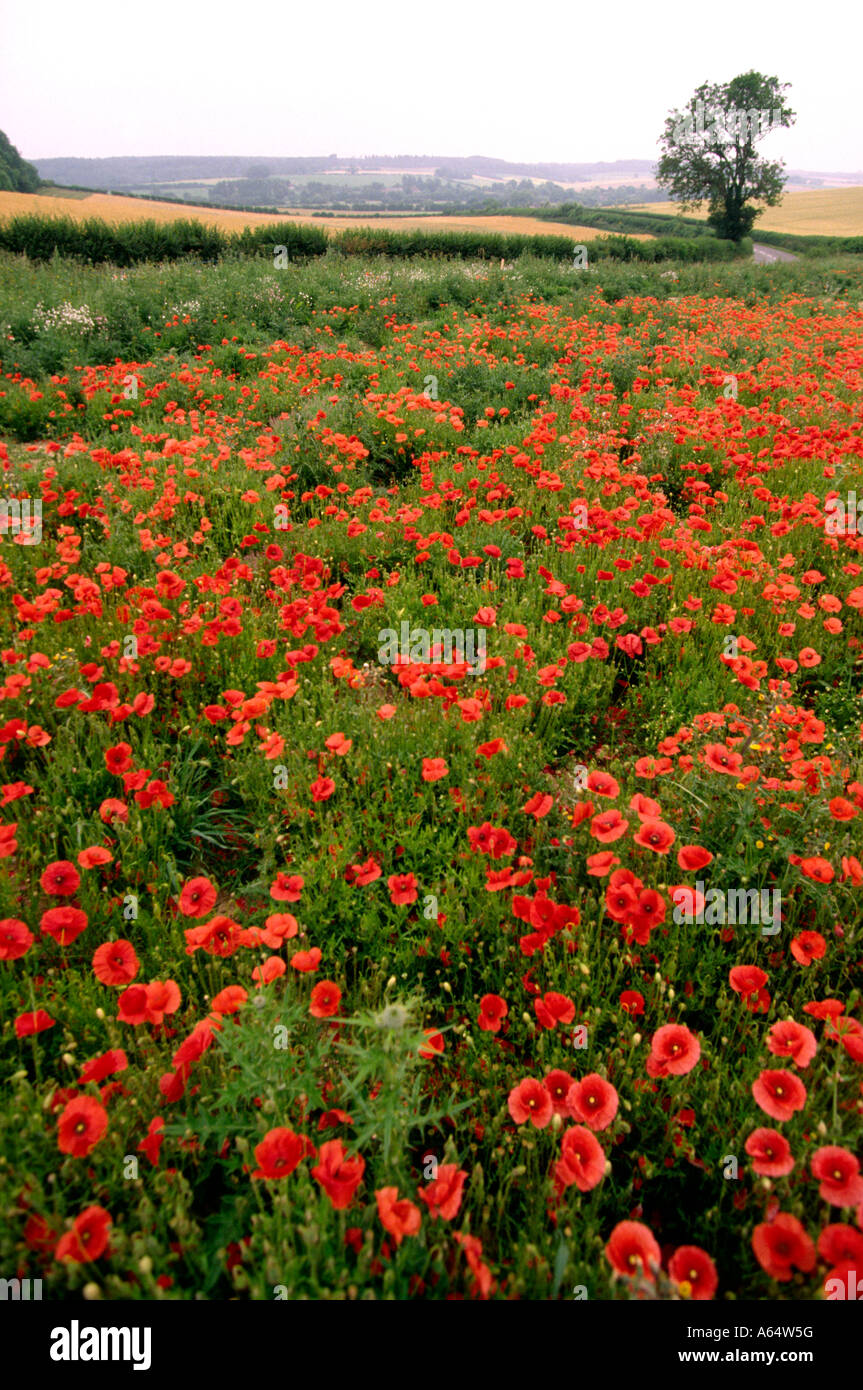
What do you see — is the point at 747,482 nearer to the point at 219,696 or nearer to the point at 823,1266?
the point at 219,696

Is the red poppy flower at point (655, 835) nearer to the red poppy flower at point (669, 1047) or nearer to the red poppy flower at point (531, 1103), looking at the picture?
the red poppy flower at point (669, 1047)

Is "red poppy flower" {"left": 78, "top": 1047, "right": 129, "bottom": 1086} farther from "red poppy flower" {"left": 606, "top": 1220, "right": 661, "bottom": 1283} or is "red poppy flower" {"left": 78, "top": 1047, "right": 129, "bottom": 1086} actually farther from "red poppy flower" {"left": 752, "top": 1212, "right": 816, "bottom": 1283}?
"red poppy flower" {"left": 752, "top": 1212, "right": 816, "bottom": 1283}

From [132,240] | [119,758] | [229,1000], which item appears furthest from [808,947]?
[132,240]

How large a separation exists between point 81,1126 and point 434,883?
1.37 m

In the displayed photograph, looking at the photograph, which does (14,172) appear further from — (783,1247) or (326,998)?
(783,1247)

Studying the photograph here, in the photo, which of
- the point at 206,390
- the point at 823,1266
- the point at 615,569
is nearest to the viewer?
the point at 823,1266

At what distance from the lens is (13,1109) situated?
1.84 meters

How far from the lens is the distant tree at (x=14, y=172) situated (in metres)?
54.3

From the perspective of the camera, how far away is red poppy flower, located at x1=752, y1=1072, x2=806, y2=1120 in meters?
1.68

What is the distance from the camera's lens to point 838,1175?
5.23ft

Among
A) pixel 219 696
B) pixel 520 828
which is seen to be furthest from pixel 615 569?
pixel 219 696

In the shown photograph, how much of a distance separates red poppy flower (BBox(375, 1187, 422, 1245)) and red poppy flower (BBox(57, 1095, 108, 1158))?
2.37 ft

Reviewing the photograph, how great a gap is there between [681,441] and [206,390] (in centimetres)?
588
